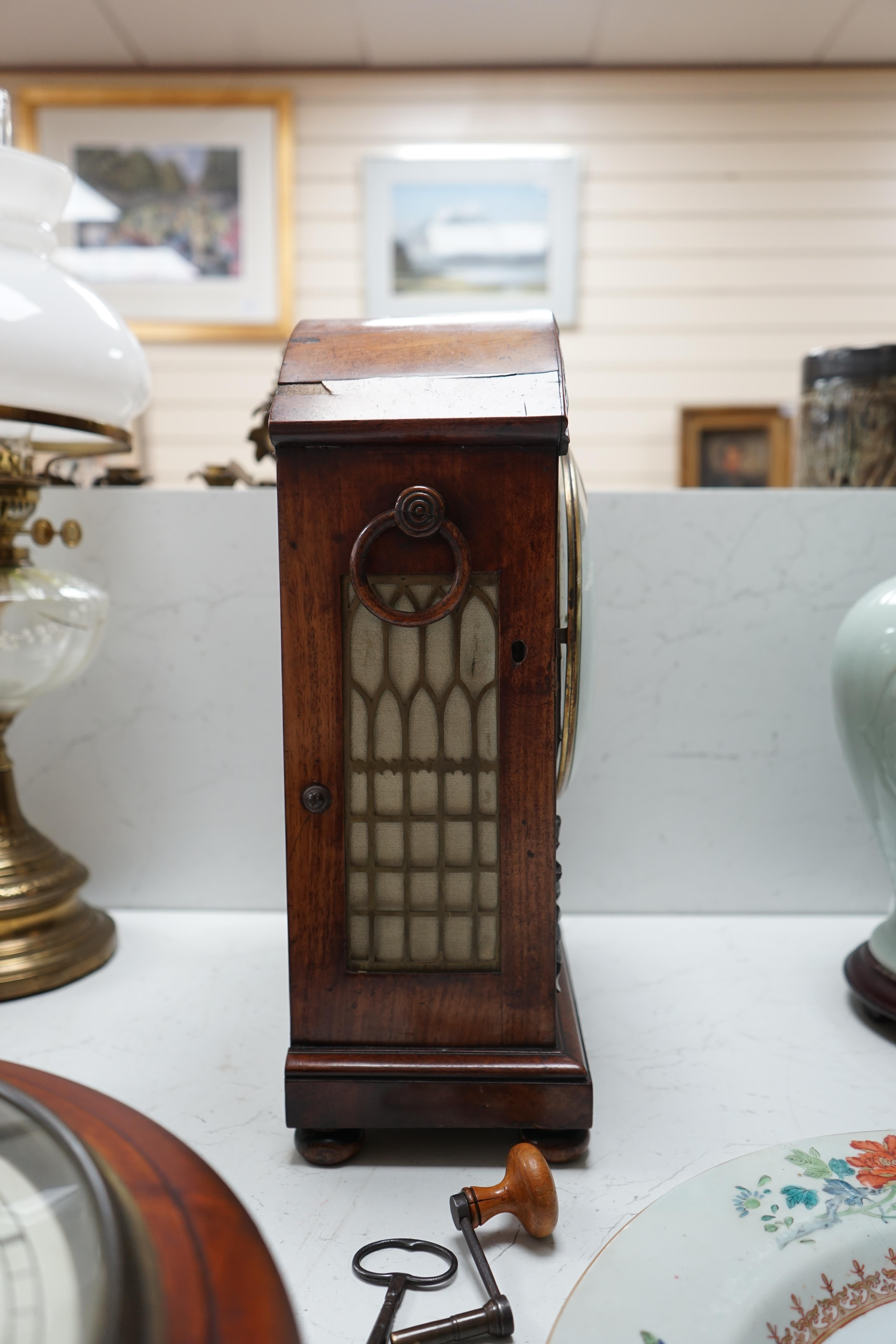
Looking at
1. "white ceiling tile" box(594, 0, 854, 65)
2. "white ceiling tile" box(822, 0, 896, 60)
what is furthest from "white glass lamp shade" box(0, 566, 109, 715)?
"white ceiling tile" box(822, 0, 896, 60)

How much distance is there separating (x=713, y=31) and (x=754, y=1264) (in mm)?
3383

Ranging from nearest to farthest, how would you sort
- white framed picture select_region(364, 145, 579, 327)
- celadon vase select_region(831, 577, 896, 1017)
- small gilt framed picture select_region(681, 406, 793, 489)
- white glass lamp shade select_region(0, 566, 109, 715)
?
celadon vase select_region(831, 577, 896, 1017) < white glass lamp shade select_region(0, 566, 109, 715) < small gilt framed picture select_region(681, 406, 793, 489) < white framed picture select_region(364, 145, 579, 327)

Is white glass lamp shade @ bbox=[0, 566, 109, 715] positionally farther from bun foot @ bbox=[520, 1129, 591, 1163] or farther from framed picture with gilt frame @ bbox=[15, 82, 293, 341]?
framed picture with gilt frame @ bbox=[15, 82, 293, 341]

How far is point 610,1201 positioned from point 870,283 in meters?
3.18

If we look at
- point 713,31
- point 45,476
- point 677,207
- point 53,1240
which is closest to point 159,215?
point 677,207

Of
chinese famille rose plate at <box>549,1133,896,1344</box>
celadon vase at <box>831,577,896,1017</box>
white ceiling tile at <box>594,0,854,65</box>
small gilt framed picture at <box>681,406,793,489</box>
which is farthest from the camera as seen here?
white ceiling tile at <box>594,0,854,65</box>

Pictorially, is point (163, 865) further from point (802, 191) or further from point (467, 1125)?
point (802, 191)

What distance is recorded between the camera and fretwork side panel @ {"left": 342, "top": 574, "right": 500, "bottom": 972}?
0.63 metres

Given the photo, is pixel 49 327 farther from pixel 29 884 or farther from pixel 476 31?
pixel 476 31

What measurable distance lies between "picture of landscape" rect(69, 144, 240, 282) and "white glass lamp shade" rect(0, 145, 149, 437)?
7.64 ft

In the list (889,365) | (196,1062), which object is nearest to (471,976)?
(196,1062)

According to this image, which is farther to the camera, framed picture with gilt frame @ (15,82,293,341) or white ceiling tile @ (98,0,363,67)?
framed picture with gilt frame @ (15,82,293,341)

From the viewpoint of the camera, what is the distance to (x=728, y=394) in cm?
307

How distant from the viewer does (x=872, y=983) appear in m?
0.84
